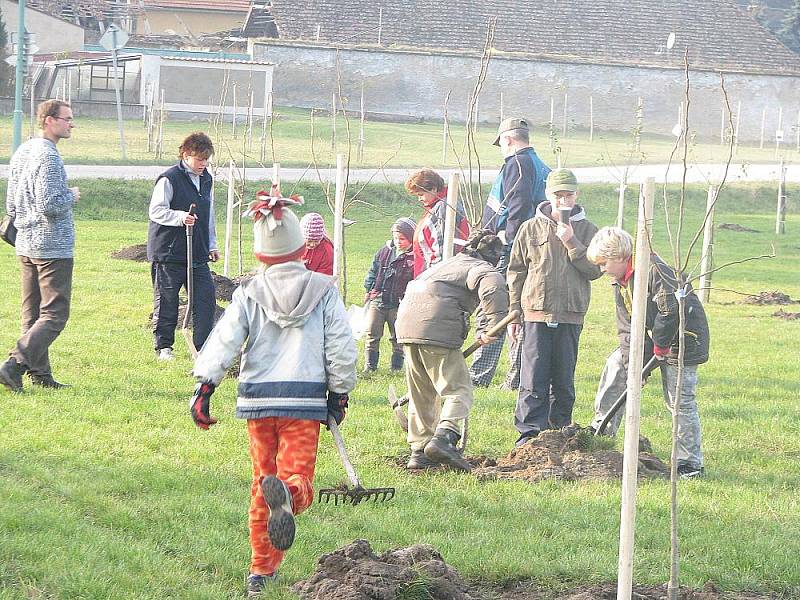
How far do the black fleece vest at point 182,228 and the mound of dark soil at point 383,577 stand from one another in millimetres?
5536

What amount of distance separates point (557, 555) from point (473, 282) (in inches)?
79.0

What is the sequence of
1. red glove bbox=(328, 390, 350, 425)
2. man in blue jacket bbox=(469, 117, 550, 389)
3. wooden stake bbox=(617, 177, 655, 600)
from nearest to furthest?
wooden stake bbox=(617, 177, 655, 600) → red glove bbox=(328, 390, 350, 425) → man in blue jacket bbox=(469, 117, 550, 389)

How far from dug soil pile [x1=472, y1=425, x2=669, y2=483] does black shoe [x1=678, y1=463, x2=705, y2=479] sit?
0.31ft

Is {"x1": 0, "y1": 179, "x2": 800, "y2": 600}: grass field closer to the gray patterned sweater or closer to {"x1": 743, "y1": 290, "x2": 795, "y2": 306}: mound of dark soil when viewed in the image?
the gray patterned sweater

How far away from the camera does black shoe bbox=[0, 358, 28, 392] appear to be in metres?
8.88

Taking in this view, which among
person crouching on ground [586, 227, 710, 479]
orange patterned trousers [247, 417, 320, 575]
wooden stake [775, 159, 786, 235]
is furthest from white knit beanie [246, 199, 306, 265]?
wooden stake [775, 159, 786, 235]

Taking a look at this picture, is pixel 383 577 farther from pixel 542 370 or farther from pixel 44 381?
pixel 44 381

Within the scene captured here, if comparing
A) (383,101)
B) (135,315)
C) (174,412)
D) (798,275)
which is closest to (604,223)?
(798,275)

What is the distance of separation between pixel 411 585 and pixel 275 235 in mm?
1645

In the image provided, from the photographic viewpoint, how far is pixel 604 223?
25766 millimetres

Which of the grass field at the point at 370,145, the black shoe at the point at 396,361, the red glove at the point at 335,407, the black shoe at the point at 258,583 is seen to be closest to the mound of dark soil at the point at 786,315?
the black shoe at the point at 396,361

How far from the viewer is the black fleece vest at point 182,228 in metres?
10.3

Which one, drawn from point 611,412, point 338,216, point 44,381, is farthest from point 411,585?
point 338,216

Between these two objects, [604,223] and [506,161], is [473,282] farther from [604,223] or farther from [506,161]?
[604,223]
